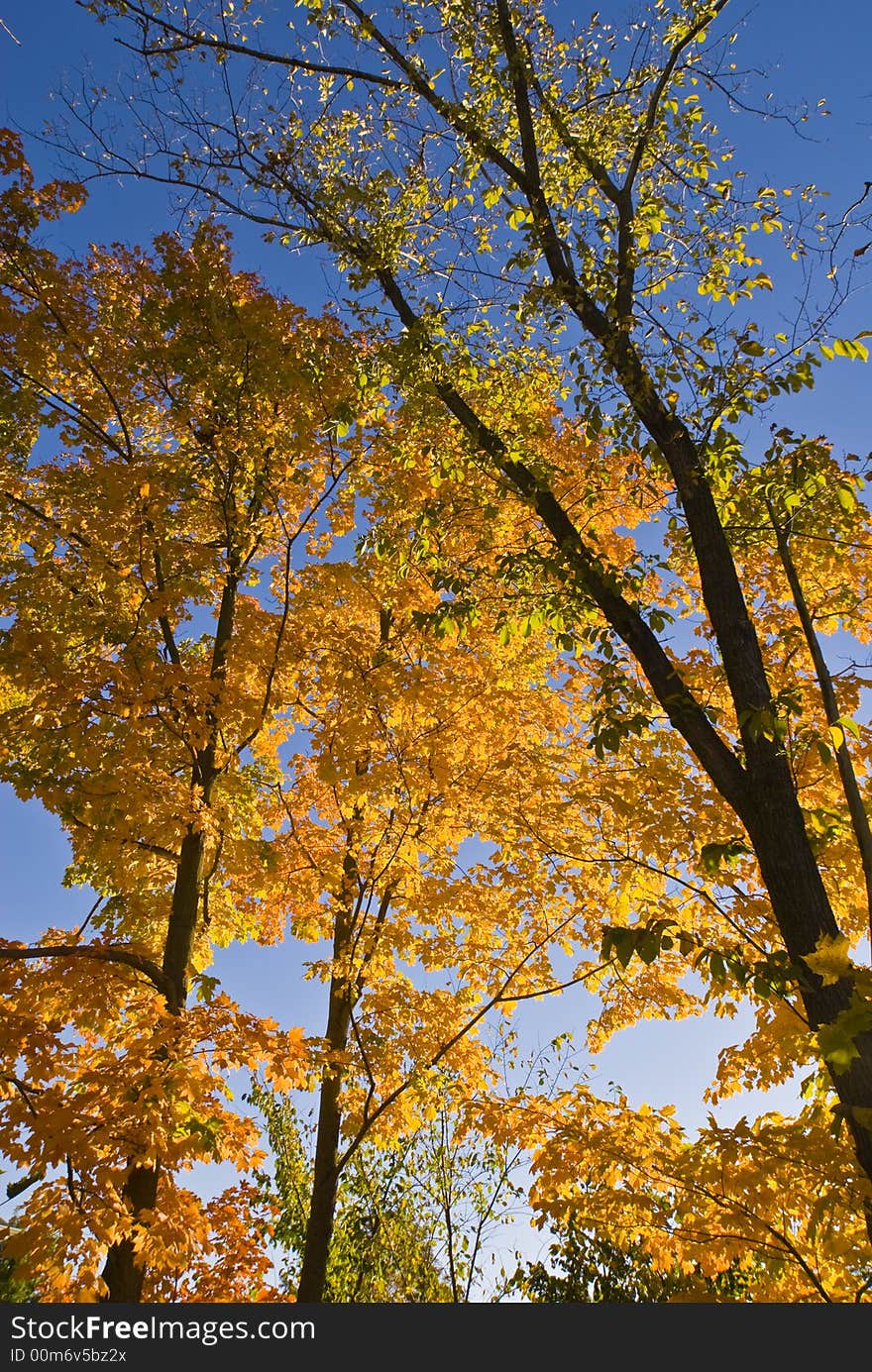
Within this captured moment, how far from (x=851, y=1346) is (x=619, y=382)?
16.2 ft

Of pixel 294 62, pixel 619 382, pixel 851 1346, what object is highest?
pixel 294 62

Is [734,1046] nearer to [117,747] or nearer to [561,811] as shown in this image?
[561,811]

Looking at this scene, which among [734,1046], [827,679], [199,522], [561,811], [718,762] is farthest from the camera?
[199,522]

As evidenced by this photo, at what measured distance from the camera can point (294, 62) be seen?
558cm

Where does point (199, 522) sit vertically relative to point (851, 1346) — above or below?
above

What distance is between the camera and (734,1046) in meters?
5.93

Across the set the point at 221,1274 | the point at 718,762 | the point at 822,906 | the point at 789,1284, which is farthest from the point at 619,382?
the point at 221,1274

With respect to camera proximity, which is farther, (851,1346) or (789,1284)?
(789,1284)

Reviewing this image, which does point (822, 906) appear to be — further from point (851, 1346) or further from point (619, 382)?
point (619, 382)

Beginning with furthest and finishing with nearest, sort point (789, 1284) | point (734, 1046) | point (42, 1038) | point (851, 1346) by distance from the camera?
point (734, 1046)
point (789, 1284)
point (42, 1038)
point (851, 1346)

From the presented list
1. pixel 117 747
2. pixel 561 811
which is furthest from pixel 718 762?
pixel 117 747

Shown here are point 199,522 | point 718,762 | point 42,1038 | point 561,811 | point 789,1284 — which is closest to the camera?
point 718,762

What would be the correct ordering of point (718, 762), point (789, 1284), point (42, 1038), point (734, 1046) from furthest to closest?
1. point (734, 1046)
2. point (789, 1284)
3. point (42, 1038)
4. point (718, 762)

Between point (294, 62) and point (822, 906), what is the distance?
6.41 meters
